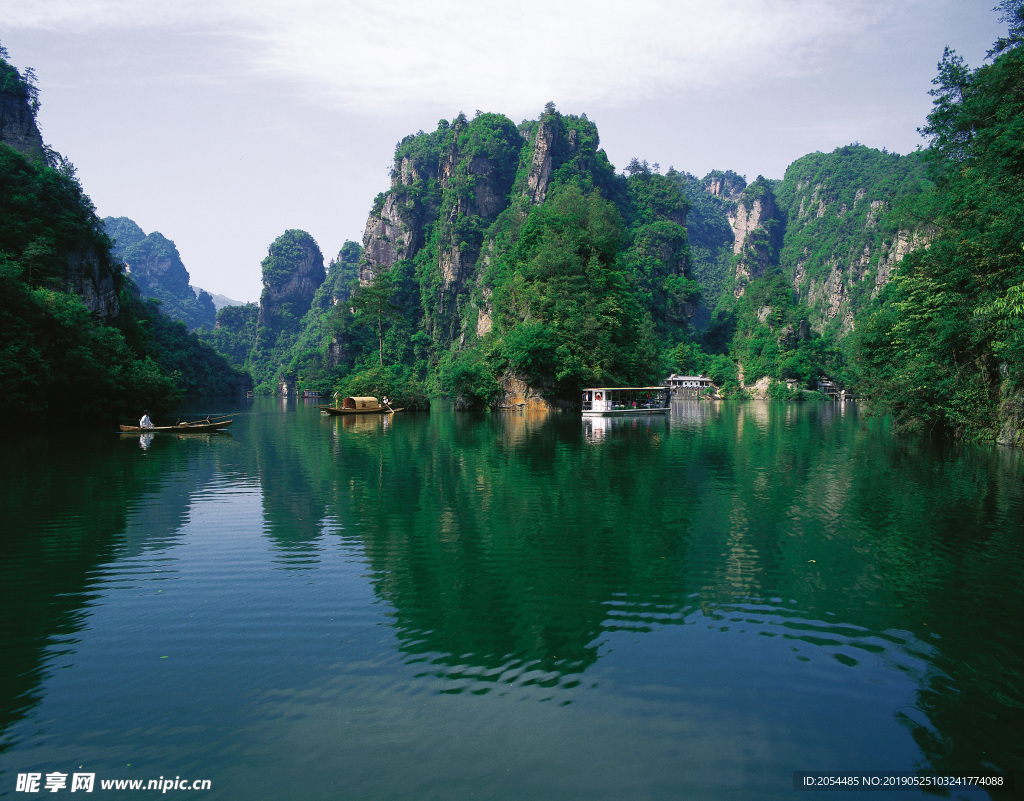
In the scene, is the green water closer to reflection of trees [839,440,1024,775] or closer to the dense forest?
reflection of trees [839,440,1024,775]

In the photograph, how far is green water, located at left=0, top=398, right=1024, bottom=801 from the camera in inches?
197

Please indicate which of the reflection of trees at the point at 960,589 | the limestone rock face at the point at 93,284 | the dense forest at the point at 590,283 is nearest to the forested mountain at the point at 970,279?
the dense forest at the point at 590,283

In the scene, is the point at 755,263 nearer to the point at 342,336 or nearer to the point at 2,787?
the point at 342,336

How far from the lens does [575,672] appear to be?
647 centimetres

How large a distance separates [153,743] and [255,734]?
856 mm

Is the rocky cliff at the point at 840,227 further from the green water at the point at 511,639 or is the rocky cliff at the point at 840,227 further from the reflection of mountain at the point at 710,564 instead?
the green water at the point at 511,639

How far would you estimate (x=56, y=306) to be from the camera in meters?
33.7

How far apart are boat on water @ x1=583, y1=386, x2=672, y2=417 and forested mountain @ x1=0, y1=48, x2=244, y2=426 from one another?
31.6 meters

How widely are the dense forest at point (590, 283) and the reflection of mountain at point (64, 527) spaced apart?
13556mm

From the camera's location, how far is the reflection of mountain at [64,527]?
7135 millimetres

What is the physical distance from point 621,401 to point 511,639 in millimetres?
47311

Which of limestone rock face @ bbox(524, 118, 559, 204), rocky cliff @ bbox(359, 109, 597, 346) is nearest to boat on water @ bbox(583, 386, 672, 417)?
rocky cliff @ bbox(359, 109, 597, 346)

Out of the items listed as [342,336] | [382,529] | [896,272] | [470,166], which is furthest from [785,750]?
[470,166]

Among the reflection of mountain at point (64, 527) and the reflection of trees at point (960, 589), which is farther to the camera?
the reflection of mountain at point (64, 527)
